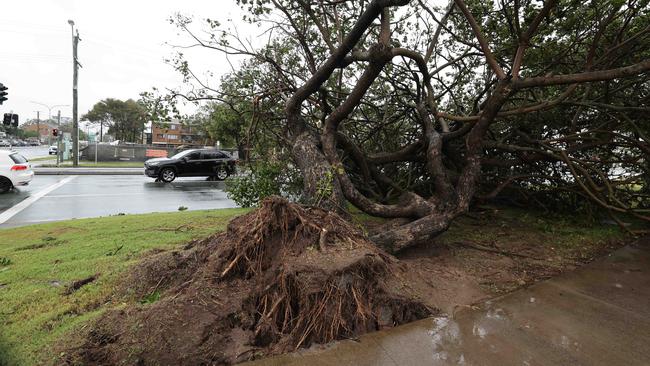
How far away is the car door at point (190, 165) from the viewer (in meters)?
17.0

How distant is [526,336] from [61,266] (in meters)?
4.78

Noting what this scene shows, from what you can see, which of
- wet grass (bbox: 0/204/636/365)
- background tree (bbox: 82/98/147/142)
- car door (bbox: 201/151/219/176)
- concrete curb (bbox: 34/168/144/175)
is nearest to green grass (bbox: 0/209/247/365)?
wet grass (bbox: 0/204/636/365)

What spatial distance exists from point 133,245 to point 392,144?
566 centimetres

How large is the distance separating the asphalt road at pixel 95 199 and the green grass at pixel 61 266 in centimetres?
250

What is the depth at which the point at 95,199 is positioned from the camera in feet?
37.4

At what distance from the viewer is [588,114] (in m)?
7.77

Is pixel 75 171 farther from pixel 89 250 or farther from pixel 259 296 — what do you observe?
pixel 259 296

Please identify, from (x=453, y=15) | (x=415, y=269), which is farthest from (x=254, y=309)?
(x=453, y=15)

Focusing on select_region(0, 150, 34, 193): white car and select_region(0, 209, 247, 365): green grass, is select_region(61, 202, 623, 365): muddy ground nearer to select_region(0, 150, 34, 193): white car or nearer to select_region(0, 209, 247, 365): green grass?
select_region(0, 209, 247, 365): green grass

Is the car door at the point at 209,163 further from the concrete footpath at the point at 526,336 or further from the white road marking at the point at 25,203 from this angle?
the concrete footpath at the point at 526,336

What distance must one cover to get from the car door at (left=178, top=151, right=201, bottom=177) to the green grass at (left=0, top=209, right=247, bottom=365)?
10.0 meters

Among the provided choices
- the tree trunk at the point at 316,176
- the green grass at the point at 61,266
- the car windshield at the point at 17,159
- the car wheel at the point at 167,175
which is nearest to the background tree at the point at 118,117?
the car wheel at the point at 167,175

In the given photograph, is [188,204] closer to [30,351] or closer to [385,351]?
[30,351]

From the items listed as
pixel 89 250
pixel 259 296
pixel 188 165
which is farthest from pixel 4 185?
pixel 259 296
